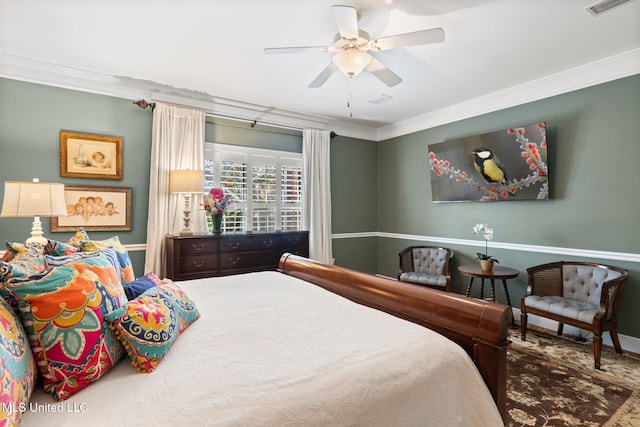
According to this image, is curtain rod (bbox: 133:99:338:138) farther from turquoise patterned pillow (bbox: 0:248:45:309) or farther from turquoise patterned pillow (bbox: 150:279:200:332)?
turquoise patterned pillow (bbox: 0:248:45:309)

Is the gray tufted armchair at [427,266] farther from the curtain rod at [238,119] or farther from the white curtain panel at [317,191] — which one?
the curtain rod at [238,119]

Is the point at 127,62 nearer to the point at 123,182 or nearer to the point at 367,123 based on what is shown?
the point at 123,182

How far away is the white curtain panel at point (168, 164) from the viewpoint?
3.76 metres

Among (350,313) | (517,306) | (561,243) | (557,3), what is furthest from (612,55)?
(350,313)

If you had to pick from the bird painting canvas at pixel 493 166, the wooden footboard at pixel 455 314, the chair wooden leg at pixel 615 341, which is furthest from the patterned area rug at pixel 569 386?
the bird painting canvas at pixel 493 166

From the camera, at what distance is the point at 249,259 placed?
3.97 metres

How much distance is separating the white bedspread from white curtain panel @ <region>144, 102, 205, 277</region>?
2500 mm

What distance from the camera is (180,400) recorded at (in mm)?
961

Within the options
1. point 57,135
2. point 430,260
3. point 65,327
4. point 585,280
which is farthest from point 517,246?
point 57,135

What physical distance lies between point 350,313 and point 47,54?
3667 millimetres

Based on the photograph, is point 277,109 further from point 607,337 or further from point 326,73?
point 607,337

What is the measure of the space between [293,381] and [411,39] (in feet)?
7.53

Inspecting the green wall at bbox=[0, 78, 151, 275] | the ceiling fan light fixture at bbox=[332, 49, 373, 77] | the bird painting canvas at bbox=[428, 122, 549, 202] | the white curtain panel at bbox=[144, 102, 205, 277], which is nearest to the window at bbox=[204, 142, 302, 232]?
the white curtain panel at bbox=[144, 102, 205, 277]

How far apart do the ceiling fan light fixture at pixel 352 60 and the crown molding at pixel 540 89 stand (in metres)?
2.33
